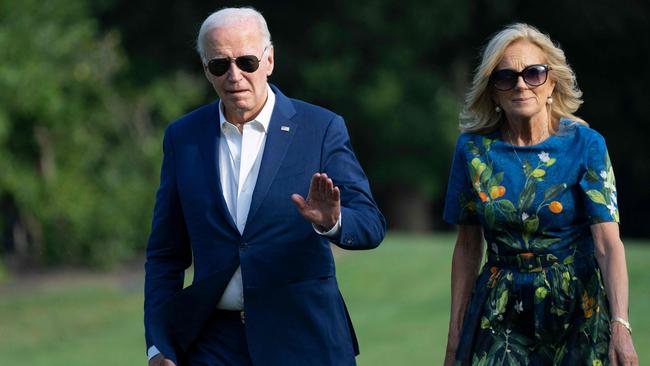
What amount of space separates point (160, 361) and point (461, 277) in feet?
3.61

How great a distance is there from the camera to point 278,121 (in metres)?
4.89

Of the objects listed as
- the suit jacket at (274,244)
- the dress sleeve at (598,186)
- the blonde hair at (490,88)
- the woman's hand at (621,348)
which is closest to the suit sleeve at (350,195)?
the suit jacket at (274,244)

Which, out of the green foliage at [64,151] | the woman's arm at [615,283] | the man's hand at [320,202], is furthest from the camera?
the green foliage at [64,151]

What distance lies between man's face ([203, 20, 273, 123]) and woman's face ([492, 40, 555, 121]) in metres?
0.84

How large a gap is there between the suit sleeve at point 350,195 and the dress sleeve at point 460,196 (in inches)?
16.8

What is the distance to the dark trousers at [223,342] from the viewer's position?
4836 millimetres

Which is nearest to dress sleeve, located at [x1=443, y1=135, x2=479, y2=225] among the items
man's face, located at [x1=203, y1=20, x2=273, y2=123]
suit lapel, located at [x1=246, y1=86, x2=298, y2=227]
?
suit lapel, located at [x1=246, y1=86, x2=298, y2=227]

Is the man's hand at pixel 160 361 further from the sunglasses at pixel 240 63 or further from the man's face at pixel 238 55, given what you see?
the sunglasses at pixel 240 63

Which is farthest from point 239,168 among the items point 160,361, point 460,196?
point 460,196

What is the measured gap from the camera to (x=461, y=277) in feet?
16.9

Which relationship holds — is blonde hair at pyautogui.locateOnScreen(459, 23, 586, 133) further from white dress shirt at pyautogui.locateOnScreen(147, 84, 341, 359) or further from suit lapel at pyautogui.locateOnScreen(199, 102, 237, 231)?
suit lapel at pyautogui.locateOnScreen(199, 102, 237, 231)

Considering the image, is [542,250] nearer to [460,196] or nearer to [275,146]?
[460,196]

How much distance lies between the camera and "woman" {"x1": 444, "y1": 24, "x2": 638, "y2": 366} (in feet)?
15.9

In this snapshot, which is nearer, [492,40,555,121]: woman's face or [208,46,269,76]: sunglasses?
[208,46,269,76]: sunglasses
